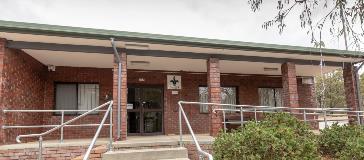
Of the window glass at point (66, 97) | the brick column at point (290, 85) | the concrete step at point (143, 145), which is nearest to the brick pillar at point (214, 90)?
the concrete step at point (143, 145)

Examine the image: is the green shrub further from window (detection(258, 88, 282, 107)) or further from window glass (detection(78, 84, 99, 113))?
window glass (detection(78, 84, 99, 113))

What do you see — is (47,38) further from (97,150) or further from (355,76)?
(355,76)

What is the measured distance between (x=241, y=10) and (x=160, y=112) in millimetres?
6937

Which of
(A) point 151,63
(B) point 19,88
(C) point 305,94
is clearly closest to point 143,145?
(B) point 19,88

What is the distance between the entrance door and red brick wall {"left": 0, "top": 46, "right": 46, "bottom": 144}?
10.00 feet

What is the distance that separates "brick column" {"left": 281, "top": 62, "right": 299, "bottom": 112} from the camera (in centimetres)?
1052

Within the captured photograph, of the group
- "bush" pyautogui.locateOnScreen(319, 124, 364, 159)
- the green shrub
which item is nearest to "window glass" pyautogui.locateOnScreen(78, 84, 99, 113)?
"bush" pyautogui.locateOnScreen(319, 124, 364, 159)

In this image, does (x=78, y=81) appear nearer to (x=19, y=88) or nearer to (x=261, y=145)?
(x=19, y=88)

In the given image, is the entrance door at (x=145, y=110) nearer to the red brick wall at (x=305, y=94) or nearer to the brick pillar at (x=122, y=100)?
the brick pillar at (x=122, y=100)

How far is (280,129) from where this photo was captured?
20.1ft

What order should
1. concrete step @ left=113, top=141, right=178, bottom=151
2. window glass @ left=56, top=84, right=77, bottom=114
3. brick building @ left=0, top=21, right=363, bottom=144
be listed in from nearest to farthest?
concrete step @ left=113, top=141, right=178, bottom=151 → brick building @ left=0, top=21, right=363, bottom=144 → window glass @ left=56, top=84, right=77, bottom=114

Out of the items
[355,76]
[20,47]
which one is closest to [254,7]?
[20,47]

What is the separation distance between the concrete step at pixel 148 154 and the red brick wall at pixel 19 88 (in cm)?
303

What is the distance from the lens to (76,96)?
11.4 meters
